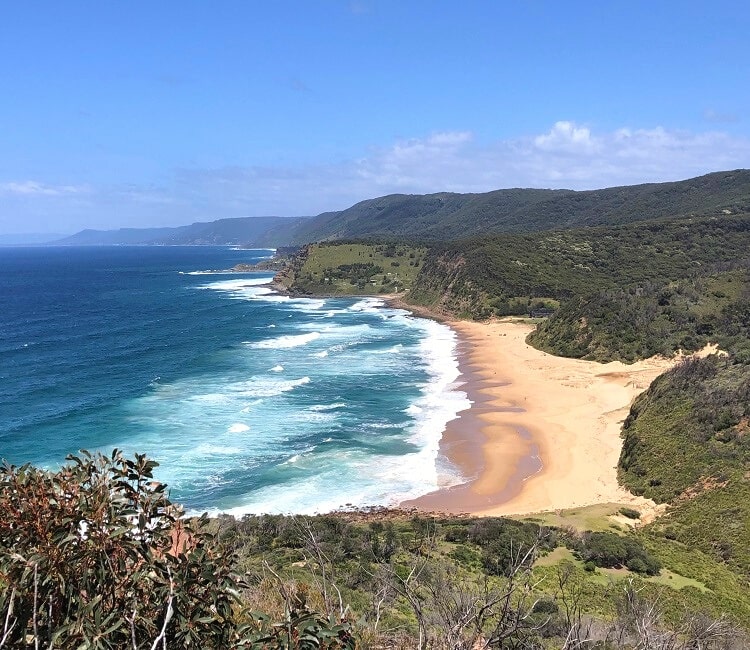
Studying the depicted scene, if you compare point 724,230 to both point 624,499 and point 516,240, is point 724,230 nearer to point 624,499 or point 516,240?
point 516,240

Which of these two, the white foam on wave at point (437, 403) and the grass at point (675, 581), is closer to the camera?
the grass at point (675, 581)

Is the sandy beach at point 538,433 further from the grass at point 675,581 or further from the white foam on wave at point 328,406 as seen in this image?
the white foam on wave at point 328,406

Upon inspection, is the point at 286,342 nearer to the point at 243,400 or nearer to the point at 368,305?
the point at 243,400

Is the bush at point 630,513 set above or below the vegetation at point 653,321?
below

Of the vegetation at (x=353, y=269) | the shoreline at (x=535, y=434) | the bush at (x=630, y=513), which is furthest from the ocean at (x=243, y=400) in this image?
the vegetation at (x=353, y=269)

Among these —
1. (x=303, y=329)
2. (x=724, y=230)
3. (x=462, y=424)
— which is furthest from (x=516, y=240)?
(x=462, y=424)
